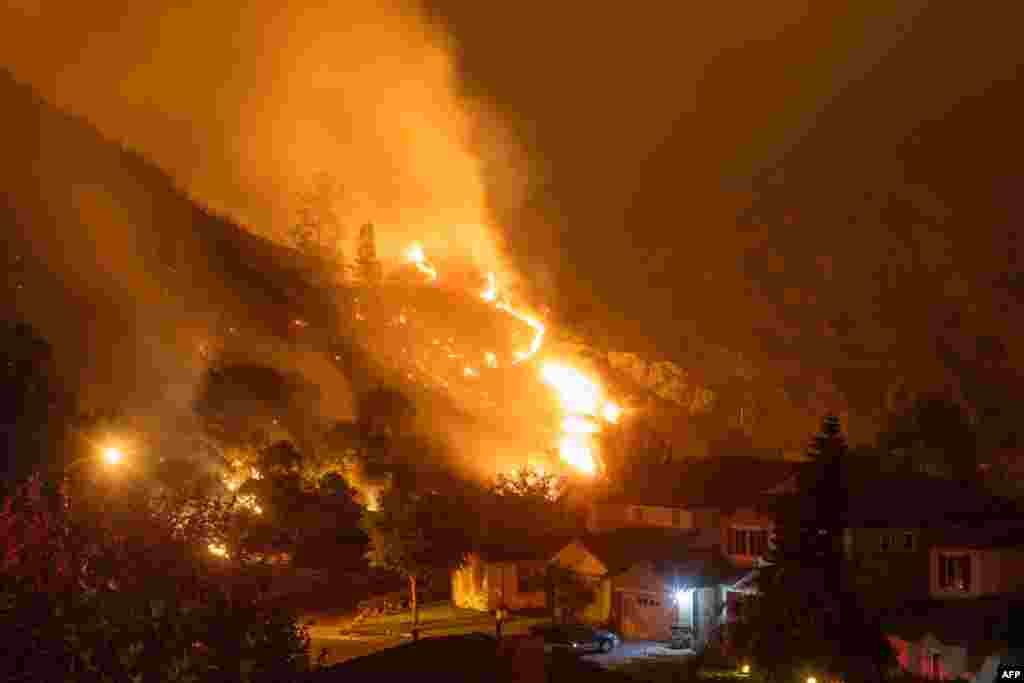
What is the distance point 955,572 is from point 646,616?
11.8m

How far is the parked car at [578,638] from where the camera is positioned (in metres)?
38.2

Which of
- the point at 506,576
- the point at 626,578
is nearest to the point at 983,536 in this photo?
the point at 626,578

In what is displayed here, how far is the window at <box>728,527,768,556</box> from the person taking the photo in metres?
41.9

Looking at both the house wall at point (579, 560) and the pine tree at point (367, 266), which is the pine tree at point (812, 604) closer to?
the house wall at point (579, 560)

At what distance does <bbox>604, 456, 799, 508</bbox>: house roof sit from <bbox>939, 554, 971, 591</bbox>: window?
316 inches

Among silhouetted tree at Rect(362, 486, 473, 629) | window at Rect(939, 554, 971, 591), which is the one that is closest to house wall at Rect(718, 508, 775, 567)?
window at Rect(939, 554, 971, 591)

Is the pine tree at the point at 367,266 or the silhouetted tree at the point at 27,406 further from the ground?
the pine tree at the point at 367,266

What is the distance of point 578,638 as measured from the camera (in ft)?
126

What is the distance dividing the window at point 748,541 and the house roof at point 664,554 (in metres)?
0.70

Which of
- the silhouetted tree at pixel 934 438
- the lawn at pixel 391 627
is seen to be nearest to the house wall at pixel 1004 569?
the lawn at pixel 391 627

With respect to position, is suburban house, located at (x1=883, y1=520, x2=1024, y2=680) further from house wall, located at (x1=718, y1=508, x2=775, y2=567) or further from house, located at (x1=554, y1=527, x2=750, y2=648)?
house, located at (x1=554, y1=527, x2=750, y2=648)

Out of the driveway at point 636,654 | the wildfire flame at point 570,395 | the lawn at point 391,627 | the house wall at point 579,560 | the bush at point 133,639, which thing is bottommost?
the driveway at point 636,654

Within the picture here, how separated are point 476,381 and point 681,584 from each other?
51.3 meters

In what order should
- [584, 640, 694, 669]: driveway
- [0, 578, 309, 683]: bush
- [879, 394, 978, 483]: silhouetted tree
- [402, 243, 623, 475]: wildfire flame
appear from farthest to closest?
[402, 243, 623, 475]: wildfire flame
[879, 394, 978, 483]: silhouetted tree
[584, 640, 694, 669]: driveway
[0, 578, 309, 683]: bush
